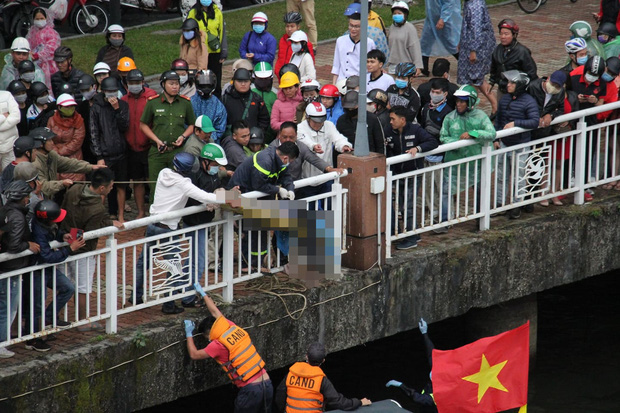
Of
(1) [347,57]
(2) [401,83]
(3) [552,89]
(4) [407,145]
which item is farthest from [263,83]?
(3) [552,89]

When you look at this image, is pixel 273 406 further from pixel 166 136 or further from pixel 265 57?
pixel 265 57

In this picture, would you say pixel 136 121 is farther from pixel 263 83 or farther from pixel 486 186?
pixel 486 186

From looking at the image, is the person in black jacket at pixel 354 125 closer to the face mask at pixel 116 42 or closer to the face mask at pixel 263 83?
the face mask at pixel 263 83

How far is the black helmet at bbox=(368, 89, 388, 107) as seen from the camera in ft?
37.8

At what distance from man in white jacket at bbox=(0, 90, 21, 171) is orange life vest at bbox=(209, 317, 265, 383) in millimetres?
3436

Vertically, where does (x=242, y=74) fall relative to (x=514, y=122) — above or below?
above

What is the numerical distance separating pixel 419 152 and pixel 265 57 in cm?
407

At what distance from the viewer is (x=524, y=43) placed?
19.8m

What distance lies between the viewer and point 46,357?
8.96 metres

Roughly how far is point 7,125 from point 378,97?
150 inches

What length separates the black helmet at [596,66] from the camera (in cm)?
1270

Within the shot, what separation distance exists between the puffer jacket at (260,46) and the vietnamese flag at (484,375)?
574 cm

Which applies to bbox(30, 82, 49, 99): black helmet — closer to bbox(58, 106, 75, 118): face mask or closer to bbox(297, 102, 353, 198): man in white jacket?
bbox(58, 106, 75, 118): face mask

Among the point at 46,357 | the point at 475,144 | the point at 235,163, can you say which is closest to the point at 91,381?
the point at 46,357
